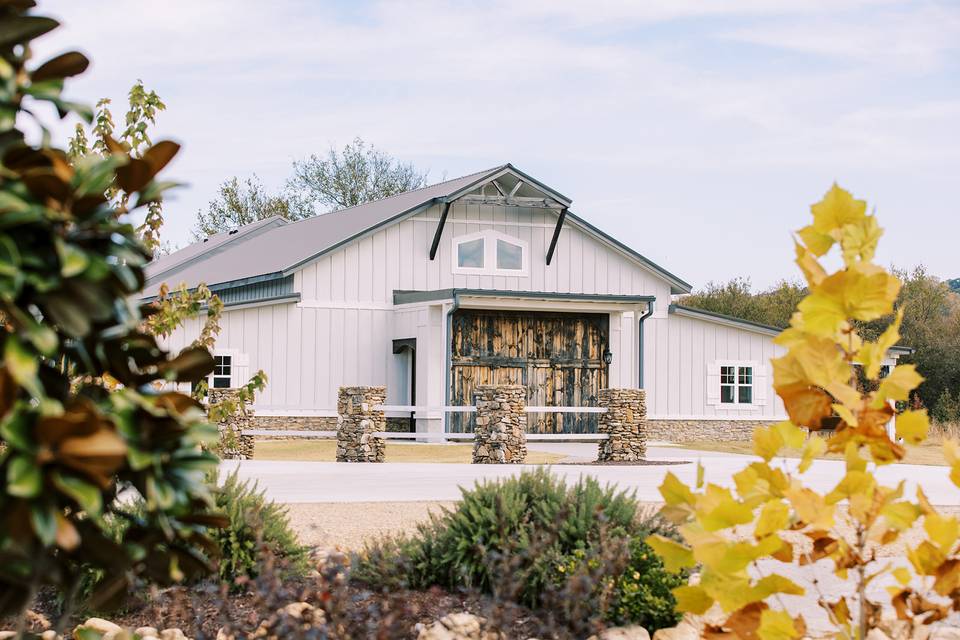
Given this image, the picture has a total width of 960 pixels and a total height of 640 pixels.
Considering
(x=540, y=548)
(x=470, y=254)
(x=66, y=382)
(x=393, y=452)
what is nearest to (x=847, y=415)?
(x=66, y=382)

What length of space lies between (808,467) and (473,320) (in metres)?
22.7

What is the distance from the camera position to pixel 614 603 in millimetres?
5422

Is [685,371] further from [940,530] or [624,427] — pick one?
[940,530]

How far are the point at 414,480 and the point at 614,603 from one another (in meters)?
8.32

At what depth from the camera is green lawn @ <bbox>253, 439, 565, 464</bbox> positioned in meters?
19.6

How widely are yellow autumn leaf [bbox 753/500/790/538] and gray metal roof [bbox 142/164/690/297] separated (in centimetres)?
2099

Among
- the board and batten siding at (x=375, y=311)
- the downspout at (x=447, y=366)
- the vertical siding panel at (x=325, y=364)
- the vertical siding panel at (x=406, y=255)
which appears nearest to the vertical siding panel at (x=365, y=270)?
the board and batten siding at (x=375, y=311)

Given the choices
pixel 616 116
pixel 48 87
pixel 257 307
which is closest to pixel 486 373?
pixel 257 307

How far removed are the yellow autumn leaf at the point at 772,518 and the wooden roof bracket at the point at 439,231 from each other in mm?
22675

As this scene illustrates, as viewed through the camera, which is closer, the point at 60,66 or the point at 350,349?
the point at 60,66

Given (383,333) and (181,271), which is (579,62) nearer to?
(383,333)

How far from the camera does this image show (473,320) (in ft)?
81.7

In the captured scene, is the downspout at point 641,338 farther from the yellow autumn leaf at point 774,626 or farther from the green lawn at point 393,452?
the yellow autumn leaf at point 774,626

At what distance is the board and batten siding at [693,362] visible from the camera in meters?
27.5
